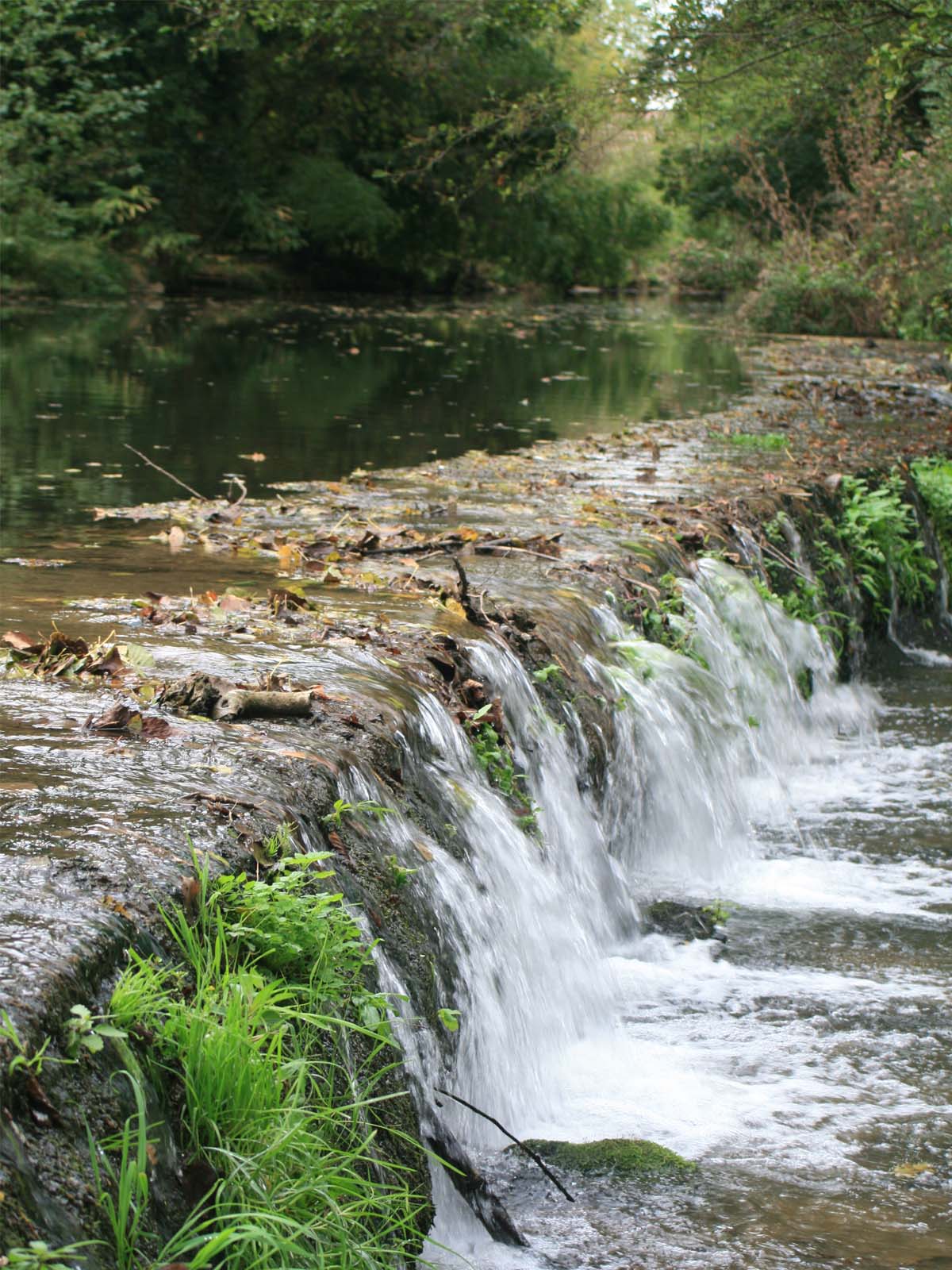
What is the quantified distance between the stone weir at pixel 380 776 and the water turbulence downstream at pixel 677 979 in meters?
0.03

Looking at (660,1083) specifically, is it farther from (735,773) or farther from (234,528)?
(234,528)

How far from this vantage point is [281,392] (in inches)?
690

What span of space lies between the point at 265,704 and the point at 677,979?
2158mm

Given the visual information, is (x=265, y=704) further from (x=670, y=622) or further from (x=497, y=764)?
(x=670, y=622)

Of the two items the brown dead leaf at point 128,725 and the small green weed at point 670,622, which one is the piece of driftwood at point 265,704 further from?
the small green weed at point 670,622

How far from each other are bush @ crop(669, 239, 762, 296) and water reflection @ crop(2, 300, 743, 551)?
1061 centimetres

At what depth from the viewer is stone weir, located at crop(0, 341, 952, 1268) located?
9.33 feet

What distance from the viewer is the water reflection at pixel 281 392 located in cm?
1162

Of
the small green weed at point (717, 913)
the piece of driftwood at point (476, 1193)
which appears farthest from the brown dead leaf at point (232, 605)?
the piece of driftwood at point (476, 1193)

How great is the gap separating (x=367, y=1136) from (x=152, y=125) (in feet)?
121

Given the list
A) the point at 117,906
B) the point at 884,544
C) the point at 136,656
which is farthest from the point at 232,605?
the point at 884,544

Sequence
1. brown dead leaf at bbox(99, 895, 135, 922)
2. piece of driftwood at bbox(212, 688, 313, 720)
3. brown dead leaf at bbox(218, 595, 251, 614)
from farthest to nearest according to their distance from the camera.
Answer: brown dead leaf at bbox(218, 595, 251, 614)
piece of driftwood at bbox(212, 688, 313, 720)
brown dead leaf at bbox(99, 895, 135, 922)

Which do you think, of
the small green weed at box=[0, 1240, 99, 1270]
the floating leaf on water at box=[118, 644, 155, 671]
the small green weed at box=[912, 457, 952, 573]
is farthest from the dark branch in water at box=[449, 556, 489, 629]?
the small green weed at box=[912, 457, 952, 573]

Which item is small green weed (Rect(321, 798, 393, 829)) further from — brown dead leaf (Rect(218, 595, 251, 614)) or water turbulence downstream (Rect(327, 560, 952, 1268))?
brown dead leaf (Rect(218, 595, 251, 614))
